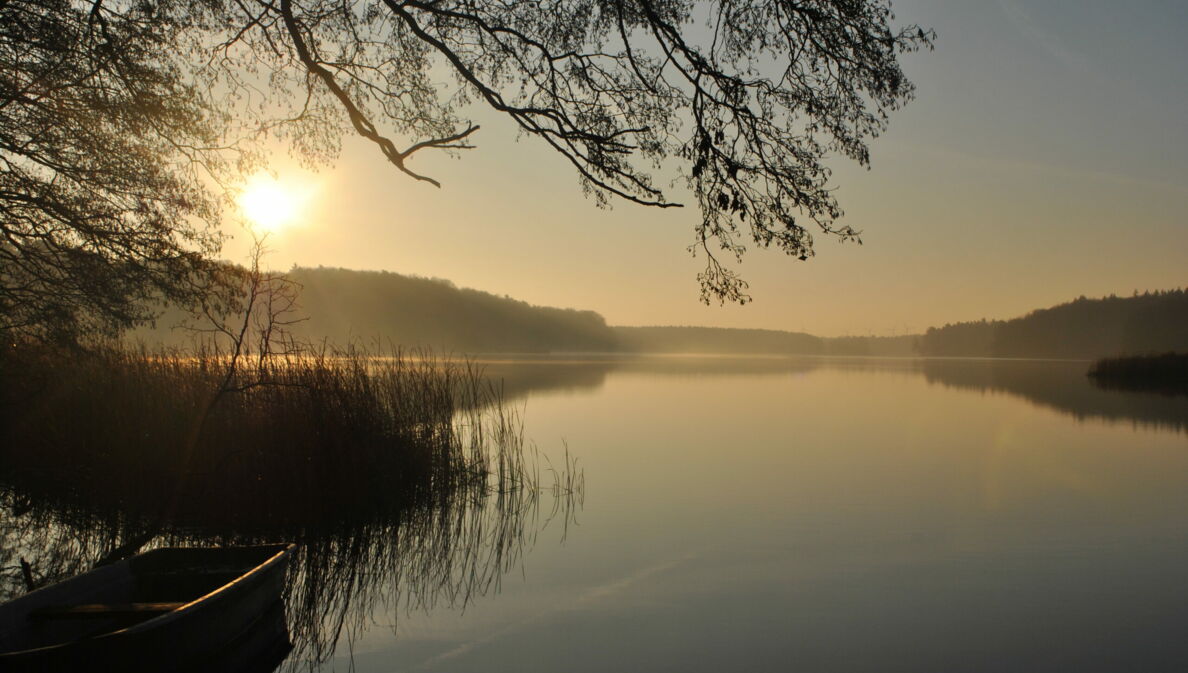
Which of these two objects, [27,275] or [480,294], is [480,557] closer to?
[27,275]

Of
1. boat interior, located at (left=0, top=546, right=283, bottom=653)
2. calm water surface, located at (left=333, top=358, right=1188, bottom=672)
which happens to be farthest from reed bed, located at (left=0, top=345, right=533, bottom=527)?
boat interior, located at (left=0, top=546, right=283, bottom=653)

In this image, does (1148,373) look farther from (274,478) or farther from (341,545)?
(274,478)

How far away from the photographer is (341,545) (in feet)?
21.0

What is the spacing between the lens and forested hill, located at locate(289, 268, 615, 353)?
98938mm

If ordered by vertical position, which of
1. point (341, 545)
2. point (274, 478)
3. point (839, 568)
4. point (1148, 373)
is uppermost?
point (1148, 373)

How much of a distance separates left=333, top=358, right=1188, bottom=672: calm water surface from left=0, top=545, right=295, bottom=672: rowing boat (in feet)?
2.30

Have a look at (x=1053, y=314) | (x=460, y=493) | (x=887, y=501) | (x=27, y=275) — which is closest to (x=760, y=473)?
(x=887, y=501)

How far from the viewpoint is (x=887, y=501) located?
9.33 m

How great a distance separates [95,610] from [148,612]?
0.23 metres

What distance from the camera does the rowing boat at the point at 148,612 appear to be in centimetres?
304

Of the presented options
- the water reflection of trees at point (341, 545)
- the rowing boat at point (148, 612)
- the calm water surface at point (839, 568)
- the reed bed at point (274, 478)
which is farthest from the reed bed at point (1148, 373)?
the rowing boat at point (148, 612)

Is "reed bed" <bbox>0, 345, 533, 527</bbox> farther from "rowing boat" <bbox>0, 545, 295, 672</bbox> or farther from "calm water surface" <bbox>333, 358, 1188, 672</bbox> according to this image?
"rowing boat" <bbox>0, 545, 295, 672</bbox>

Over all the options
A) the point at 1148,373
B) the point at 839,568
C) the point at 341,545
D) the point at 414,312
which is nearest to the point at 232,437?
the point at 341,545

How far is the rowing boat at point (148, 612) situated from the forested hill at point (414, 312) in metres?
91.5
